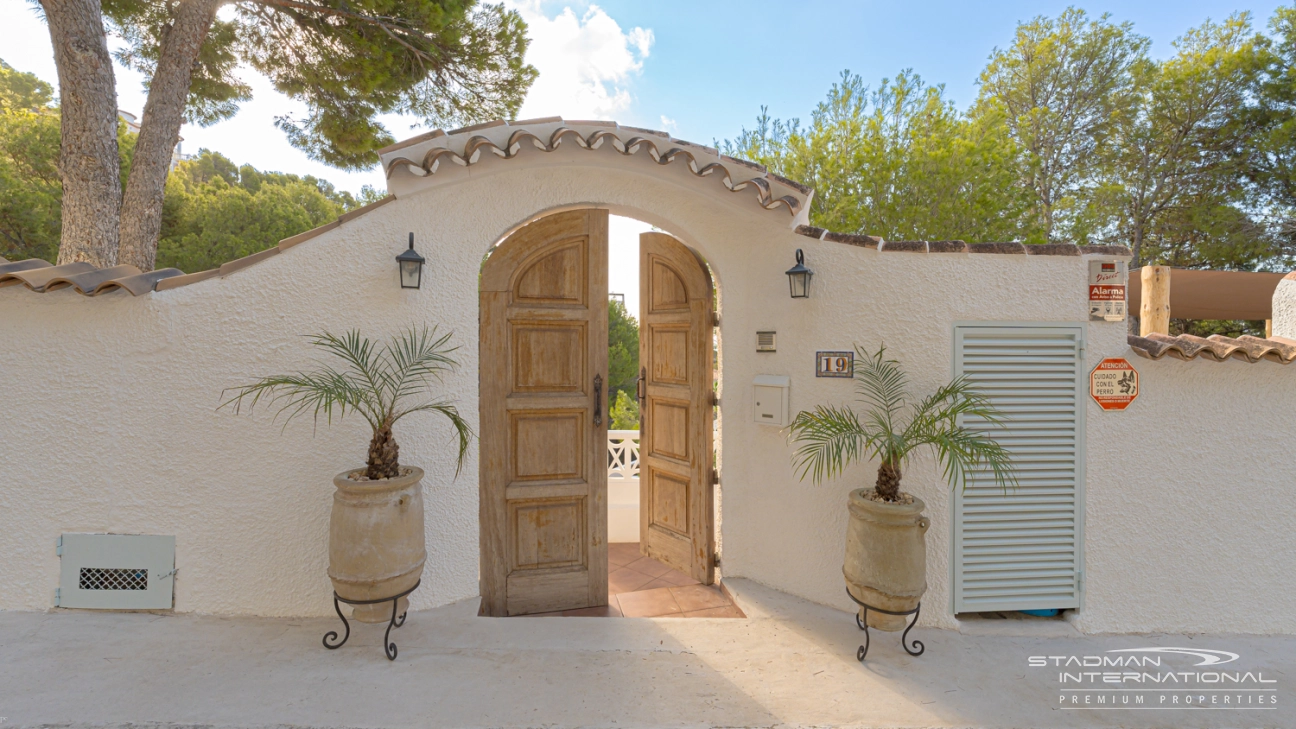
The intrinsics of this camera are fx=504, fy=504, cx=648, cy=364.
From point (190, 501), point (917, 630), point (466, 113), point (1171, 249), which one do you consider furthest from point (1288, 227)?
point (190, 501)

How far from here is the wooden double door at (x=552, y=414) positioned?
3.58 metres

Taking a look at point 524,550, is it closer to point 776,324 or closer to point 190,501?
point 190,501

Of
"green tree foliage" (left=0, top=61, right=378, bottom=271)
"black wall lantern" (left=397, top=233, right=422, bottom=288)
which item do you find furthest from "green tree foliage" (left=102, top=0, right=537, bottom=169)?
"black wall lantern" (left=397, top=233, right=422, bottom=288)

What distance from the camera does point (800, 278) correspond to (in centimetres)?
342

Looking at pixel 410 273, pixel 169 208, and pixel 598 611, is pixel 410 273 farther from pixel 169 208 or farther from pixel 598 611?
pixel 169 208

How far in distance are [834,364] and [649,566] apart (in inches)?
94.7

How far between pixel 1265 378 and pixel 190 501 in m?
6.92

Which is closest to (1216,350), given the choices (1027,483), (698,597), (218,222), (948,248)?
(1027,483)

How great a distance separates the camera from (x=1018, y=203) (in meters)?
10.8

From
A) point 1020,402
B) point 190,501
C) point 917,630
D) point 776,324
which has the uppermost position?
point 776,324

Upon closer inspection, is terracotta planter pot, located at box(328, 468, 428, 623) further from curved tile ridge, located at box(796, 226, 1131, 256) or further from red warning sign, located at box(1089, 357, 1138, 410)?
red warning sign, located at box(1089, 357, 1138, 410)

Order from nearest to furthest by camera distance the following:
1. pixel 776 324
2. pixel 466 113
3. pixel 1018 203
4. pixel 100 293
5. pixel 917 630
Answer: pixel 100 293, pixel 917 630, pixel 776 324, pixel 466 113, pixel 1018 203

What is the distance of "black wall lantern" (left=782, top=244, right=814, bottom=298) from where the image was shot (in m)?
3.40

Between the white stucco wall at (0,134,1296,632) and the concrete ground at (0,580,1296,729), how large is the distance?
269 mm
